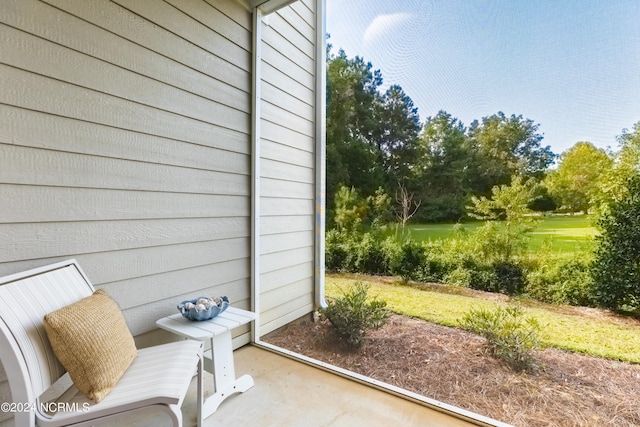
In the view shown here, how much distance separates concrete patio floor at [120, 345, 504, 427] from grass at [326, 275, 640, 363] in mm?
735

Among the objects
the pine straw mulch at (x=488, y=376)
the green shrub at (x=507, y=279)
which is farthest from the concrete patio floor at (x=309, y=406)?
the green shrub at (x=507, y=279)

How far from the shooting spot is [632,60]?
1.69 meters

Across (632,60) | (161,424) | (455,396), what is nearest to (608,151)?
(632,60)

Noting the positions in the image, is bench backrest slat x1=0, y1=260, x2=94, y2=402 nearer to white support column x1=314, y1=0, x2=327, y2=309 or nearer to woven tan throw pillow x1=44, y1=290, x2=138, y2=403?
woven tan throw pillow x1=44, y1=290, x2=138, y2=403

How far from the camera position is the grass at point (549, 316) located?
177 centimetres

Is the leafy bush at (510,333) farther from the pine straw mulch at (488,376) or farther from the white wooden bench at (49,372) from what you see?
the white wooden bench at (49,372)

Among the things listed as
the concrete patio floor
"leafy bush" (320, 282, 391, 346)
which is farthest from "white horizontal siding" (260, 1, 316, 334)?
the concrete patio floor

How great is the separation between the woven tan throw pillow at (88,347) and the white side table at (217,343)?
16.5 inches

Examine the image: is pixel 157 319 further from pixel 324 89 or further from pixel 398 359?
pixel 324 89

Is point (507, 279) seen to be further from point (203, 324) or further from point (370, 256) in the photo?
point (203, 324)

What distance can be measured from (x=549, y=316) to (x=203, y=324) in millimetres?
2053

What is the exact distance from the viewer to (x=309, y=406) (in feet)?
5.80

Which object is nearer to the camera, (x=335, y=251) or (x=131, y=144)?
(x=131, y=144)

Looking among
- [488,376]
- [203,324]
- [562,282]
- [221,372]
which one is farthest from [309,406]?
[562,282]
